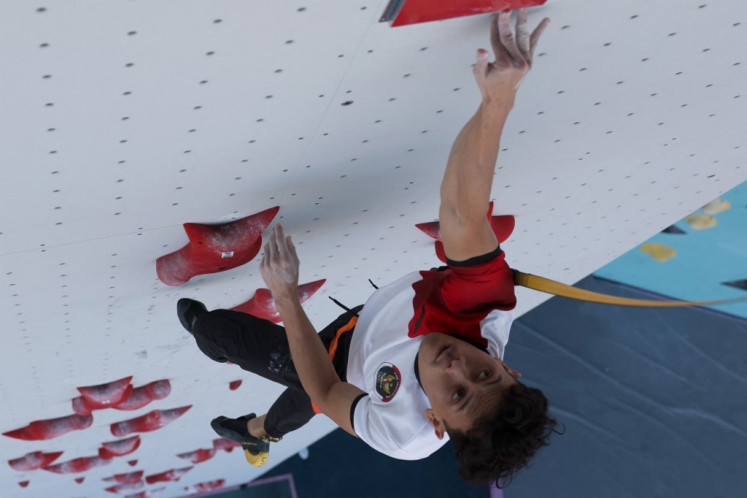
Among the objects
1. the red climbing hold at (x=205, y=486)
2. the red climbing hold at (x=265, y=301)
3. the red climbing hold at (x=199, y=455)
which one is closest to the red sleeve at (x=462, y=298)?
the red climbing hold at (x=265, y=301)

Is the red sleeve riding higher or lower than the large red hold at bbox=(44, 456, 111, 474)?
higher

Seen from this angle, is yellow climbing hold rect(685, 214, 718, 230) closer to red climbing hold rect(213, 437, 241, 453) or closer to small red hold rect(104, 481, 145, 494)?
red climbing hold rect(213, 437, 241, 453)

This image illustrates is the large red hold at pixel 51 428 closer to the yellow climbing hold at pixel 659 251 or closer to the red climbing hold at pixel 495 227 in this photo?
the red climbing hold at pixel 495 227

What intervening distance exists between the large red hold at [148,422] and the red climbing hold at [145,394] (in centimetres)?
28

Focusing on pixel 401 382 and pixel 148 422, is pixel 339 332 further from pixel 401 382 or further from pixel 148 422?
pixel 148 422

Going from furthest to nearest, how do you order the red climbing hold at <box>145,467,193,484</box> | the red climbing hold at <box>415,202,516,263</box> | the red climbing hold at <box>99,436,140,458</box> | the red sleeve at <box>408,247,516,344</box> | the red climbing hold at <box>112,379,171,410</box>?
1. the red climbing hold at <box>145,467,193,484</box>
2. the red climbing hold at <box>99,436,140,458</box>
3. the red climbing hold at <box>112,379,171,410</box>
4. the red climbing hold at <box>415,202,516,263</box>
5. the red sleeve at <box>408,247,516,344</box>

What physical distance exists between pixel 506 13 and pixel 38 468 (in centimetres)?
258

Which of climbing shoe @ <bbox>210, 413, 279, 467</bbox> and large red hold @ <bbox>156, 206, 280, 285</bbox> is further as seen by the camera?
climbing shoe @ <bbox>210, 413, 279, 467</bbox>

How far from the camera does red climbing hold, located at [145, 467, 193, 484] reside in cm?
410

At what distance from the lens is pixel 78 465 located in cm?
330

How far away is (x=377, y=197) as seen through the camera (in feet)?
5.75

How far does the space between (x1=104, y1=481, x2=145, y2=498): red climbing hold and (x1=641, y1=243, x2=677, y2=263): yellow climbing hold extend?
8.50ft

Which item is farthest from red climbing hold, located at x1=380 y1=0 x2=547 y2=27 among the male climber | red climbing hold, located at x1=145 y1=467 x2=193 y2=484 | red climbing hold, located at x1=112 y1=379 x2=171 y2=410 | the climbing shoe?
red climbing hold, located at x1=145 y1=467 x2=193 y2=484

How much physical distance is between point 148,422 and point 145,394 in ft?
1.14
